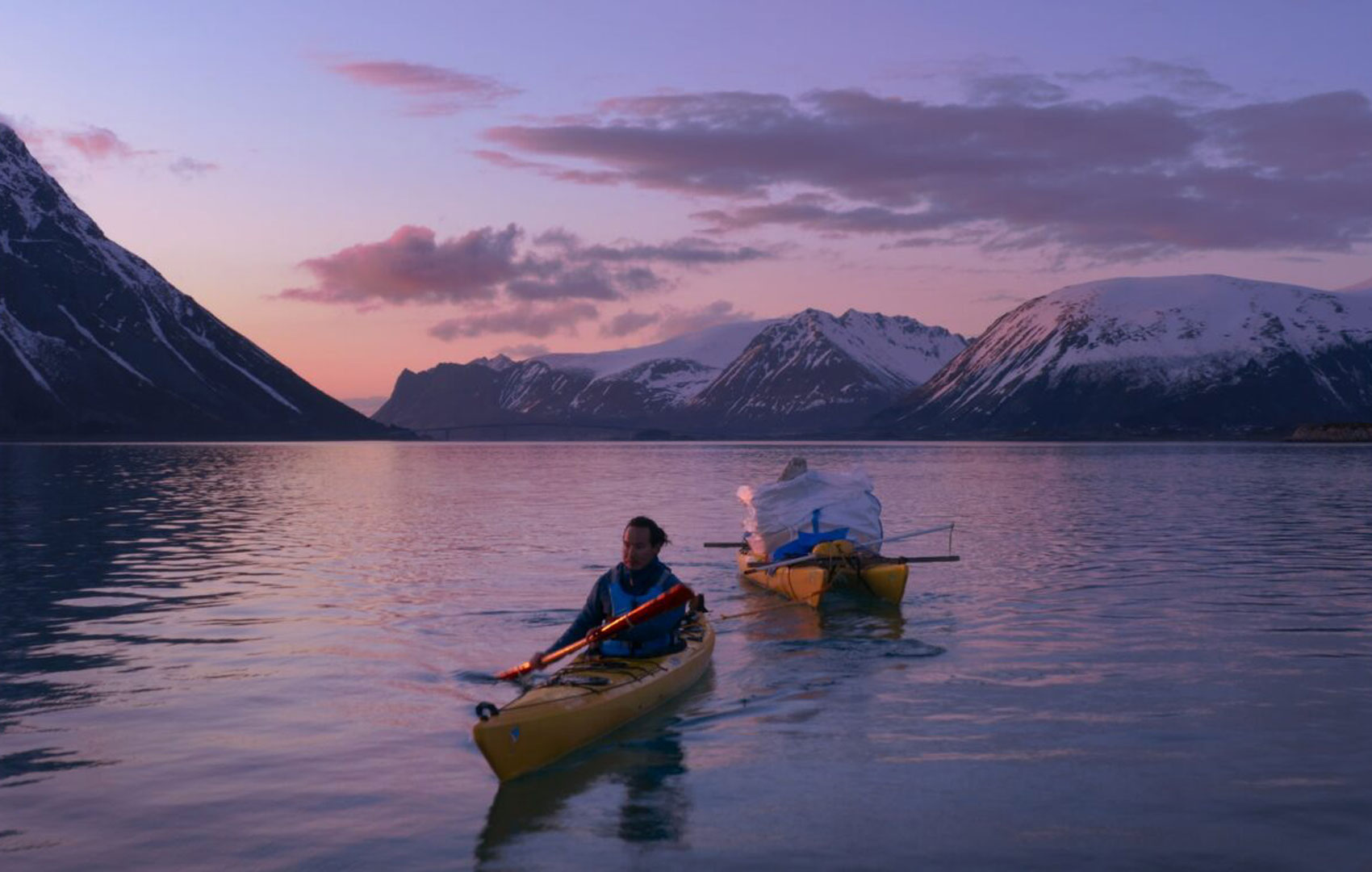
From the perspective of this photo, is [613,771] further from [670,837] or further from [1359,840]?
[1359,840]

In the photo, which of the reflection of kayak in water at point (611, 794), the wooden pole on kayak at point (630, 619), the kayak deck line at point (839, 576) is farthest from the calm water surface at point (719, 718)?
the wooden pole on kayak at point (630, 619)

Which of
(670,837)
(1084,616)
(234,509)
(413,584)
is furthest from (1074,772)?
(234,509)

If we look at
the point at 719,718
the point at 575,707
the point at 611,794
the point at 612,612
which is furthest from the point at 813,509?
the point at 611,794

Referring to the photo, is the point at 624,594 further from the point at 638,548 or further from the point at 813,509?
the point at 813,509

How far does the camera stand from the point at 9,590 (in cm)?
3091

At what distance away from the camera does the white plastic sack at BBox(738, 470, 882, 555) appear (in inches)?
1254

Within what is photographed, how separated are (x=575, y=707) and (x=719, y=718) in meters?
3.32

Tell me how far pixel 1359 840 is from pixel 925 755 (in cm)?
496

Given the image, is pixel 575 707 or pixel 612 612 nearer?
pixel 575 707

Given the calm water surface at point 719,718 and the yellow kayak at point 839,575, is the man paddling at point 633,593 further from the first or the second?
the yellow kayak at point 839,575

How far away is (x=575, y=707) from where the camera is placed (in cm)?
1539

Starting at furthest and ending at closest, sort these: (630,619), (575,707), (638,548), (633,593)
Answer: (633,593) < (638,548) < (630,619) < (575,707)

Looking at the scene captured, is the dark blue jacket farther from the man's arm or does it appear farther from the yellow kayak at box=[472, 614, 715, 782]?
the yellow kayak at box=[472, 614, 715, 782]

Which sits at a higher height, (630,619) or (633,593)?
(633,593)
